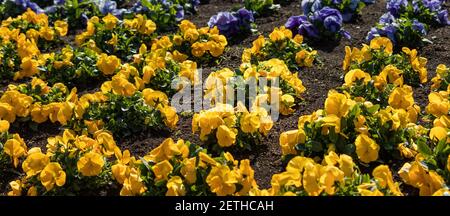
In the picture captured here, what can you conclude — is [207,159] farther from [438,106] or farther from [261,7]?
[261,7]

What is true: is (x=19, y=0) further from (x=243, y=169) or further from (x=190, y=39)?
(x=243, y=169)

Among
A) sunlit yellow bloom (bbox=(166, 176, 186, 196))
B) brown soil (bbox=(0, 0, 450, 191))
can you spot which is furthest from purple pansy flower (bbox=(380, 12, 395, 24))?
sunlit yellow bloom (bbox=(166, 176, 186, 196))

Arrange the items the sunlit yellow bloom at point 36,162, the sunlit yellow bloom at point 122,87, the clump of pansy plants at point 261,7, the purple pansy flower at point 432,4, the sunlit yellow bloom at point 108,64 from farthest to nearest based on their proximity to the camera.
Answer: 1. the clump of pansy plants at point 261,7
2. the purple pansy flower at point 432,4
3. the sunlit yellow bloom at point 108,64
4. the sunlit yellow bloom at point 122,87
5. the sunlit yellow bloom at point 36,162

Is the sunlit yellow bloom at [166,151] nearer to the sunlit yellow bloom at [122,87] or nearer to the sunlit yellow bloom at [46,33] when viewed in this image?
the sunlit yellow bloom at [122,87]

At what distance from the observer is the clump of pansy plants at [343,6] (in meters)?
6.61

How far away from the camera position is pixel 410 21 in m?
5.98

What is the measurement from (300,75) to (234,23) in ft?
3.54

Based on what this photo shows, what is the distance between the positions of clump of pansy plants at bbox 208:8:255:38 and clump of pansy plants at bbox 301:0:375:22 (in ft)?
1.64

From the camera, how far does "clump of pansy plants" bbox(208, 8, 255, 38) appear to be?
6.46 m

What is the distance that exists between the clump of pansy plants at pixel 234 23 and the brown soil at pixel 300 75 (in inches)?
4.3

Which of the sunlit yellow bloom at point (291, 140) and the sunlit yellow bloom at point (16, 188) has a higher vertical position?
the sunlit yellow bloom at point (291, 140)

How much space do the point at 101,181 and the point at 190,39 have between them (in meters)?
2.17

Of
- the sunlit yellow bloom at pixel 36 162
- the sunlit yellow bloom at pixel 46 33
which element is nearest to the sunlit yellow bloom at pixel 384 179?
the sunlit yellow bloom at pixel 36 162

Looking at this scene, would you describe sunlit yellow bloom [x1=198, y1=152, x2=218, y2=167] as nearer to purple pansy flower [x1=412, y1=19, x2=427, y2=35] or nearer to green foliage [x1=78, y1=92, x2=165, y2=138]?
green foliage [x1=78, y1=92, x2=165, y2=138]
